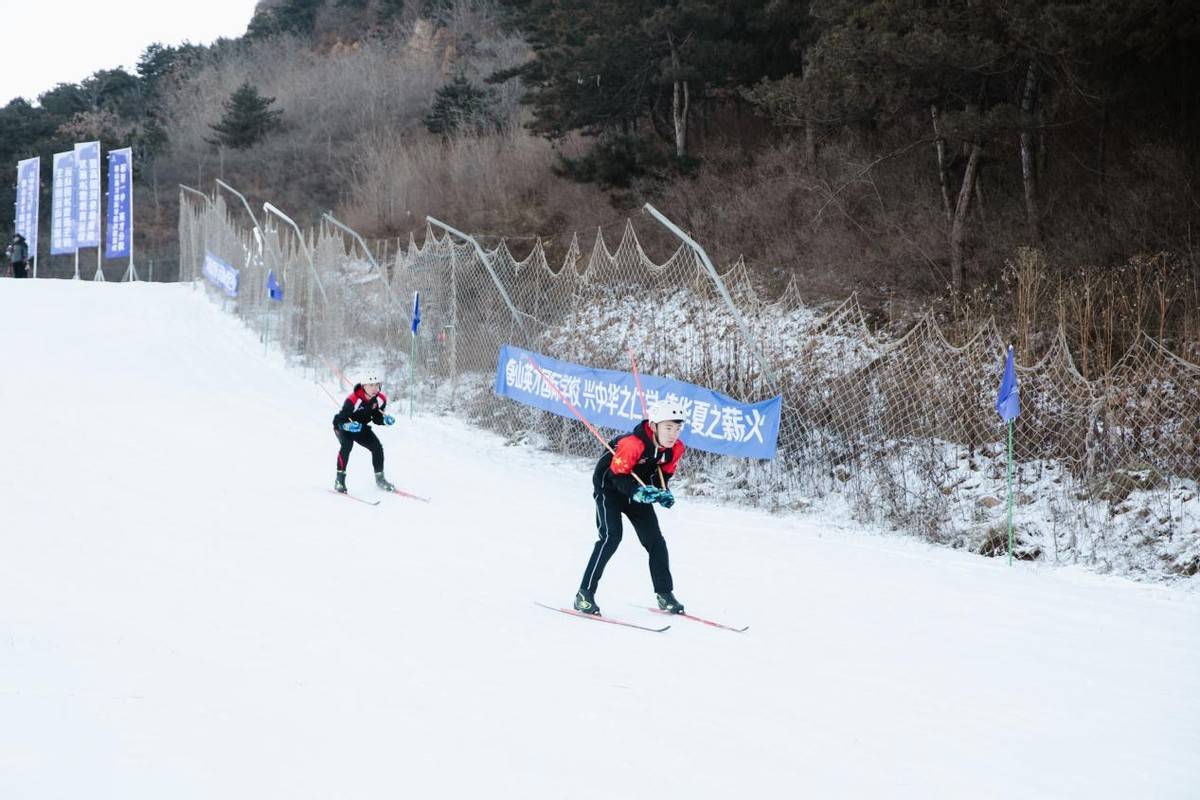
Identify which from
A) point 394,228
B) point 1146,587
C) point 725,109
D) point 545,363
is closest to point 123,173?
point 394,228

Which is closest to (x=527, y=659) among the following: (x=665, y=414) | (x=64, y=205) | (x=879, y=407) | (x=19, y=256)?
(x=665, y=414)

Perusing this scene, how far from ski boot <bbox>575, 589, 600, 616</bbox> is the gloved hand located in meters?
0.89

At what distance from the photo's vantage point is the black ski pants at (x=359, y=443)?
12.2 m

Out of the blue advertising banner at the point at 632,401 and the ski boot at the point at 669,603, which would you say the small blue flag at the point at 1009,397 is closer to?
the blue advertising banner at the point at 632,401

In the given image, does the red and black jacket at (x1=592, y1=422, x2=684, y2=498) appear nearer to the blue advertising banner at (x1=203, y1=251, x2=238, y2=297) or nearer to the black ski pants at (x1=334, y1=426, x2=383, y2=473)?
the black ski pants at (x1=334, y1=426, x2=383, y2=473)

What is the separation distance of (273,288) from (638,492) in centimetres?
2084

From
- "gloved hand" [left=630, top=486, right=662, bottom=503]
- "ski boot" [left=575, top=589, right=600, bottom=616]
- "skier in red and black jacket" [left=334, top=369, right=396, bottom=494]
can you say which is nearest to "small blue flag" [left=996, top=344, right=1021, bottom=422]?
"gloved hand" [left=630, top=486, right=662, bottom=503]

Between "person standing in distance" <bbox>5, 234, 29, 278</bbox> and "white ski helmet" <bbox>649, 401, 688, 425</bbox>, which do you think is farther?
"person standing in distance" <bbox>5, 234, 29, 278</bbox>

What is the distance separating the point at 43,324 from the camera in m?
28.5

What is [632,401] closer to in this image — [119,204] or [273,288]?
[273,288]

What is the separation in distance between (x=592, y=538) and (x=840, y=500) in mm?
2790

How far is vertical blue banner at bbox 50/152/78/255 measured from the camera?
1629 inches

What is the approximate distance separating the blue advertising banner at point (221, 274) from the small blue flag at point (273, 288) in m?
6.13

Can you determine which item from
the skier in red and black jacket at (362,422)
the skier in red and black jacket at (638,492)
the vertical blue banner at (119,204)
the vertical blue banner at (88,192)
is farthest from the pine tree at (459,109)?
the skier in red and black jacket at (638,492)
